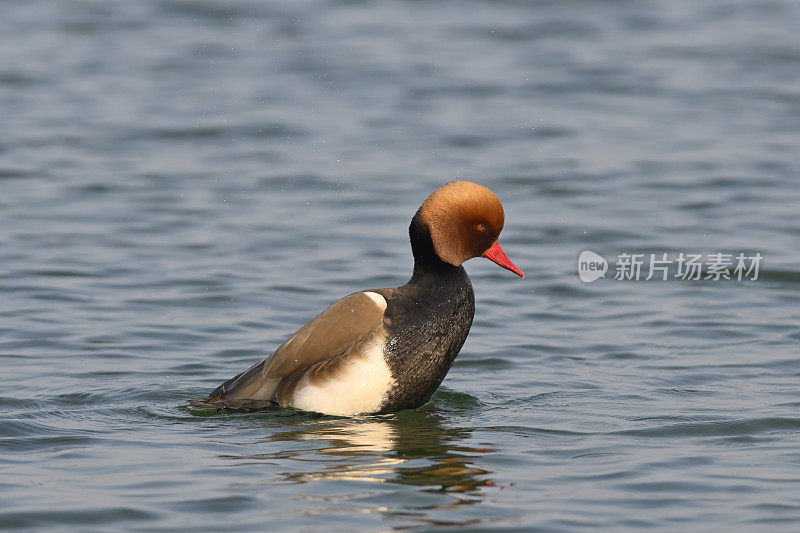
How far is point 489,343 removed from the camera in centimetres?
1066

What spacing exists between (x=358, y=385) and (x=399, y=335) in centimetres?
38

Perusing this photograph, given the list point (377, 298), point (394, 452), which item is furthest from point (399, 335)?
point (394, 452)

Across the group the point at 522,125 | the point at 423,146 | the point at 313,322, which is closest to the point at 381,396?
the point at 313,322

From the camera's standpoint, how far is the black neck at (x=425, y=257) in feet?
27.0

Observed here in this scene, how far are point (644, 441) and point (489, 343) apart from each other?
293cm

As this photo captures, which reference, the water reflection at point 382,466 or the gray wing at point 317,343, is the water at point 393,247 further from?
the gray wing at point 317,343

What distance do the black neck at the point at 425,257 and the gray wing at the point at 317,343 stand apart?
0.94ft

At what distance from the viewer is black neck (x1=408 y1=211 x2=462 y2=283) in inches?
324

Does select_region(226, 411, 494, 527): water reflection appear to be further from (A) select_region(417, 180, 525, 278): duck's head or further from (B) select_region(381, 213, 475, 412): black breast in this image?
(A) select_region(417, 180, 525, 278): duck's head
